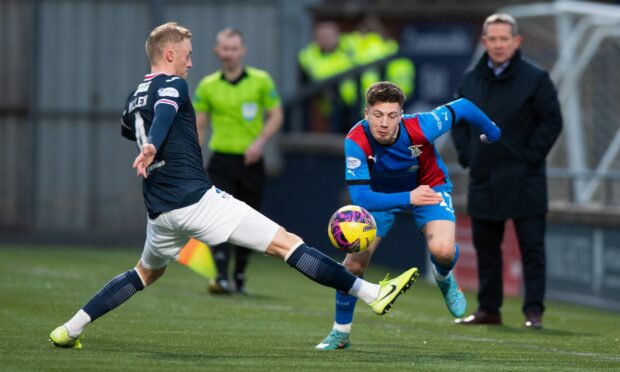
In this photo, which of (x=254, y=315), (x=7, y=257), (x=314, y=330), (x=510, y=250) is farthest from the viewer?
(x=7, y=257)

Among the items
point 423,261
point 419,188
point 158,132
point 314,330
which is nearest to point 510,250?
point 423,261

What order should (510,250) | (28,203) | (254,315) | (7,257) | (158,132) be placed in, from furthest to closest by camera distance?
(28,203) < (7,257) < (510,250) < (254,315) < (158,132)

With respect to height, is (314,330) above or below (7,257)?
above

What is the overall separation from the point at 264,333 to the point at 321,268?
5.83 ft

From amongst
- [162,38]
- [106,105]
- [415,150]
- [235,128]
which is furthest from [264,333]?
[106,105]

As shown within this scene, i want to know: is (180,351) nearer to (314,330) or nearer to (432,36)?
→ (314,330)

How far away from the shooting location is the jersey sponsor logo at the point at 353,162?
29.5 ft

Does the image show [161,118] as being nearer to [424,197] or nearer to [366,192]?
[366,192]

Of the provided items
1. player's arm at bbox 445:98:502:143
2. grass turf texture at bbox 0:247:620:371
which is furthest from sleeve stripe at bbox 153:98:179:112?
player's arm at bbox 445:98:502:143

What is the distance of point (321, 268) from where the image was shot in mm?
8578

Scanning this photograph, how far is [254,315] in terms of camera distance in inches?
460

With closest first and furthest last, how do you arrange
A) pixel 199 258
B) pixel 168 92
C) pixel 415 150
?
pixel 168 92 → pixel 415 150 → pixel 199 258

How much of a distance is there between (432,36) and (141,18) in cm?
614

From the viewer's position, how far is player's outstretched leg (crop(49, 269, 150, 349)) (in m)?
8.73
